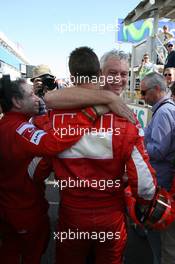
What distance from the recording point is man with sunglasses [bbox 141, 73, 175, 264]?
239cm

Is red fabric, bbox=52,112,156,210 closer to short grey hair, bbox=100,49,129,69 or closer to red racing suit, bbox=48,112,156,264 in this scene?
red racing suit, bbox=48,112,156,264

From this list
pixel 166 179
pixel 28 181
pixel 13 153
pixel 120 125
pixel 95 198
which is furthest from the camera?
pixel 166 179

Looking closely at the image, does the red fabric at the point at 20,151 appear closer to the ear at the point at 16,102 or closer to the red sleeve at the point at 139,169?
the ear at the point at 16,102

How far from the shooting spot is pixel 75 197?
1.70 metres

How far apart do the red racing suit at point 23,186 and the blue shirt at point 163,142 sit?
1.00 m

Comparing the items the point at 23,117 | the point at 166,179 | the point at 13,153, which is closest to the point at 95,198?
the point at 13,153

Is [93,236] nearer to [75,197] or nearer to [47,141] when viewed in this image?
[75,197]

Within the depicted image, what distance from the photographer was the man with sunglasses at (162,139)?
2.39 metres

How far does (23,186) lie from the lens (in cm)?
193

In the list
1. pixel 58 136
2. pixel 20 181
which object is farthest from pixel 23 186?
pixel 58 136

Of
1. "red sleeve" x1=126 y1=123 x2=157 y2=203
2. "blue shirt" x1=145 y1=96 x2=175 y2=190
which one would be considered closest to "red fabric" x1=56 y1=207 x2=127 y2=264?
"red sleeve" x1=126 y1=123 x2=157 y2=203

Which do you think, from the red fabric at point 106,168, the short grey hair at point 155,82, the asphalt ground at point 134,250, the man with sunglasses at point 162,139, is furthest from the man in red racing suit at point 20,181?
the short grey hair at point 155,82

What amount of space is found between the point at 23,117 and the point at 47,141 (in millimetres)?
377

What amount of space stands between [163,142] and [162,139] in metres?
0.03
